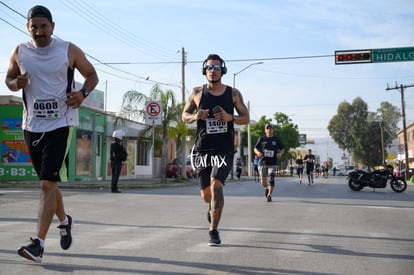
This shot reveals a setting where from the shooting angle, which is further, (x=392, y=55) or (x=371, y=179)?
(x=392, y=55)

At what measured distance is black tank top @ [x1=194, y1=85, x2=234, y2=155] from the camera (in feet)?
20.2

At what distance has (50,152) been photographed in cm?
484

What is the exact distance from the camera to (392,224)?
27.4 feet

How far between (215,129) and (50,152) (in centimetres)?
205

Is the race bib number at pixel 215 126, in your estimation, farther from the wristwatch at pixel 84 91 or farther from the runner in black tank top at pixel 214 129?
the wristwatch at pixel 84 91

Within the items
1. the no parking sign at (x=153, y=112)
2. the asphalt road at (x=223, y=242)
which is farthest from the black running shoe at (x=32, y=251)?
the no parking sign at (x=153, y=112)

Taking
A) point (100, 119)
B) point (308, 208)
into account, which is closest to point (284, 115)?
point (100, 119)

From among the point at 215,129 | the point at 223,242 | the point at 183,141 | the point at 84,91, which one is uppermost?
the point at 183,141

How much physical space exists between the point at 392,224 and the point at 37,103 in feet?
19.5

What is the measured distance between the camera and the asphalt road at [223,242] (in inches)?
190

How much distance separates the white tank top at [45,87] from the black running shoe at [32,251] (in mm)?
1030

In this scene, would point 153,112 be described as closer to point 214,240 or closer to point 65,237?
point 214,240

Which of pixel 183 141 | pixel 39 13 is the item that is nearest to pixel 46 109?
pixel 39 13

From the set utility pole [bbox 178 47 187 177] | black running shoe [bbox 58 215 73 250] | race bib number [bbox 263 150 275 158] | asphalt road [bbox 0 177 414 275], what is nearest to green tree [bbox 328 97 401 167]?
utility pole [bbox 178 47 187 177]
